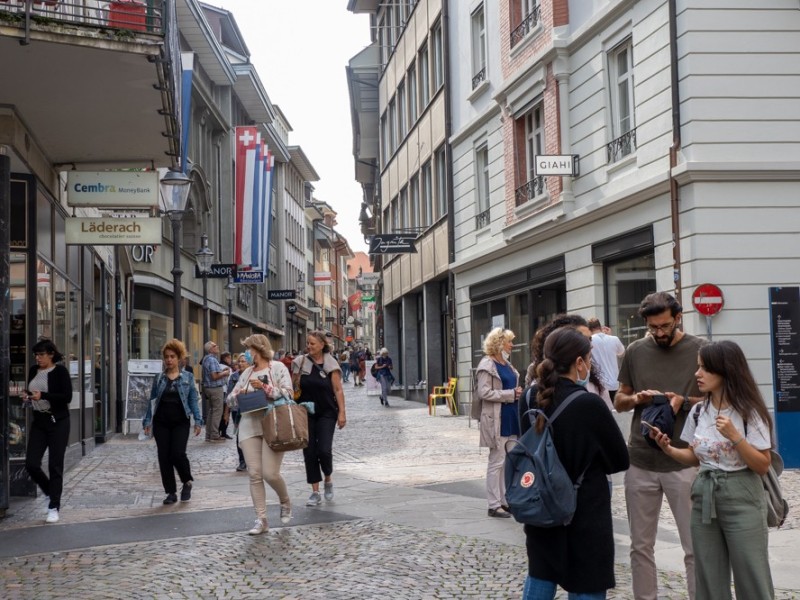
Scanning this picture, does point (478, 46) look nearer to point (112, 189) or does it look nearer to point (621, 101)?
point (621, 101)

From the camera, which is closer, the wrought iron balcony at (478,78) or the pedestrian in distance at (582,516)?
the pedestrian in distance at (582,516)

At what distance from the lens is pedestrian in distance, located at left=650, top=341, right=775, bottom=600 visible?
5195 millimetres

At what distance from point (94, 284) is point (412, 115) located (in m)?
16.5

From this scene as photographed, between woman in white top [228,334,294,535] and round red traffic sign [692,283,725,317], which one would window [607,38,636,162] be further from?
woman in white top [228,334,294,535]

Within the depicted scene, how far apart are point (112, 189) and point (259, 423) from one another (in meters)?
5.89

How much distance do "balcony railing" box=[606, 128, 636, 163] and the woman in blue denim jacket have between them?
8291 millimetres

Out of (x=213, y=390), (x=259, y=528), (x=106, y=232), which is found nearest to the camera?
(x=259, y=528)

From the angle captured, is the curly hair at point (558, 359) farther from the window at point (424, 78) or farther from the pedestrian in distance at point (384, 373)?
the pedestrian in distance at point (384, 373)

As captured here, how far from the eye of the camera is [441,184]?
3138 centimetres

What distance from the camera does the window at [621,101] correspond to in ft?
60.2

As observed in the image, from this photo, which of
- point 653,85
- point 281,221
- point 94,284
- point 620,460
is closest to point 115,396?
point 94,284

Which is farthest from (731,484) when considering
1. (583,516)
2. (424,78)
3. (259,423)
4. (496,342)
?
(424,78)

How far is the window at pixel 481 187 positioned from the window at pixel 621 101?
303 inches

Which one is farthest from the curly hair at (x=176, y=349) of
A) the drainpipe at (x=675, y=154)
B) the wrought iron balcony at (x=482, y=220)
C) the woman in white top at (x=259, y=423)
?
the wrought iron balcony at (x=482, y=220)
